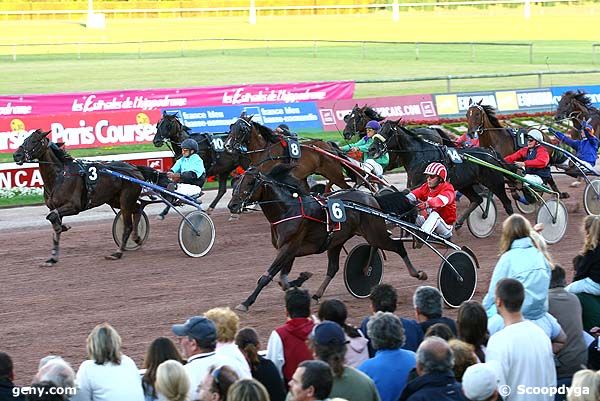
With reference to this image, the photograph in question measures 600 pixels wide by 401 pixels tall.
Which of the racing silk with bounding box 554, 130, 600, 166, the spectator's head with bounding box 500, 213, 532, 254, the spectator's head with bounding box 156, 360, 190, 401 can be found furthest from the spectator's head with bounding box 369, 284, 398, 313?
the racing silk with bounding box 554, 130, 600, 166

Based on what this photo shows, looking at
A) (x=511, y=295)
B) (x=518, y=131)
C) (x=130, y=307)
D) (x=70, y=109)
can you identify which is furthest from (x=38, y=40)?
(x=511, y=295)

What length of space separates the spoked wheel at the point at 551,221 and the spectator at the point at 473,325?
9.37 metres

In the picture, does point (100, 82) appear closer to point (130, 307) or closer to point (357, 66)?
point (357, 66)

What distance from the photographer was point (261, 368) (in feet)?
22.9

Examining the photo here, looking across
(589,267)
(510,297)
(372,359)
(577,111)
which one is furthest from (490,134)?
(372,359)

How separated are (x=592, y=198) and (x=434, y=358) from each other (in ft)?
42.0

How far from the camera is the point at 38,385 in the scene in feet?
19.4

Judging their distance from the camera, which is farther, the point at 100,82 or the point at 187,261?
the point at 100,82

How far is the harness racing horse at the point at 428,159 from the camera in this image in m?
16.2

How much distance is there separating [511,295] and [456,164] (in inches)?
374

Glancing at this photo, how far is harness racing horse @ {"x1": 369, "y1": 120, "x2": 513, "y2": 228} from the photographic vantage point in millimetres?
16250

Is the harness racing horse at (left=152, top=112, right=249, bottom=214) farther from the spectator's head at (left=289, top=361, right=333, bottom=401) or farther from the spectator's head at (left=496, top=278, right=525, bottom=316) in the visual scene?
the spectator's head at (left=289, top=361, right=333, bottom=401)

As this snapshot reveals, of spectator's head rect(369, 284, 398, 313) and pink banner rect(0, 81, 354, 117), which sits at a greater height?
pink banner rect(0, 81, 354, 117)

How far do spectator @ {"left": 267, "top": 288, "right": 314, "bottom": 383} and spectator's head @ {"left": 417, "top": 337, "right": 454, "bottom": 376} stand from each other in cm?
136
